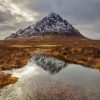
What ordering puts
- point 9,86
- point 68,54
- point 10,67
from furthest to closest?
1. point 68,54
2. point 10,67
3. point 9,86

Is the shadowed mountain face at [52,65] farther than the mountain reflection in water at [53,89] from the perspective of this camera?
Yes

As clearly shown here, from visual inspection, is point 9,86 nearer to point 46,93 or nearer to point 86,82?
point 46,93

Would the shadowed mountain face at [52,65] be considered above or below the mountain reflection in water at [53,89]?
below

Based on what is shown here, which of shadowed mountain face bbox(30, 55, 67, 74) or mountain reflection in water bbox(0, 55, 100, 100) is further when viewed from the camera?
shadowed mountain face bbox(30, 55, 67, 74)

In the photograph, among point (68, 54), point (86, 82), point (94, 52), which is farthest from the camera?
point (68, 54)

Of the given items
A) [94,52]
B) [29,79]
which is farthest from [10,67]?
[94,52]

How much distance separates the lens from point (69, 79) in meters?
50.0

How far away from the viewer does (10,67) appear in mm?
67188

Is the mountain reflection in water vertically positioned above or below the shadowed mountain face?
above

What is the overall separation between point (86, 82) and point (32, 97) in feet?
51.4

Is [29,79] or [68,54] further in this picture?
[68,54]

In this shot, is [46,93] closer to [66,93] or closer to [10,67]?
[66,93]

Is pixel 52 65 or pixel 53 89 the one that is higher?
pixel 53 89

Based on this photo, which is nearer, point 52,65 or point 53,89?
point 53,89
